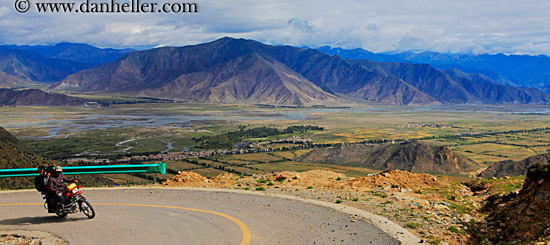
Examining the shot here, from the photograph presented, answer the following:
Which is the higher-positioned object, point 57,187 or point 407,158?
point 57,187

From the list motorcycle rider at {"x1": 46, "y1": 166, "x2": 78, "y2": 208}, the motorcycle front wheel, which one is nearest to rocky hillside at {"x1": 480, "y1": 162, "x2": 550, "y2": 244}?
the motorcycle front wheel

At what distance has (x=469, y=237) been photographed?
13.8 metres

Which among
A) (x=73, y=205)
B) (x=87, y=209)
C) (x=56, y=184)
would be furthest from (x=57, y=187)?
(x=87, y=209)

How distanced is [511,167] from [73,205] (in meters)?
68.2

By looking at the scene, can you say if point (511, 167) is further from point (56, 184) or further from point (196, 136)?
point (196, 136)

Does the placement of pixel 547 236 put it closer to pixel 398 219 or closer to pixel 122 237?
pixel 398 219

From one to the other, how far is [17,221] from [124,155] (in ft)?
327

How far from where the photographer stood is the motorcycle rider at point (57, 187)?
14.0 m

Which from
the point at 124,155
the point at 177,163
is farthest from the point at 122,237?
the point at 124,155

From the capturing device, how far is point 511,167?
68000mm

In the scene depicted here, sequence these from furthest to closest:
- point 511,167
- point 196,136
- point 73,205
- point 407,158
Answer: point 196,136, point 407,158, point 511,167, point 73,205

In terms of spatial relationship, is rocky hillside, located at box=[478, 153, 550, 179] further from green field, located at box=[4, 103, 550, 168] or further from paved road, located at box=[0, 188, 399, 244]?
paved road, located at box=[0, 188, 399, 244]

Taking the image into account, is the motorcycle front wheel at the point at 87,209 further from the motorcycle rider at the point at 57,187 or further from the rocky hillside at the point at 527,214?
the rocky hillside at the point at 527,214

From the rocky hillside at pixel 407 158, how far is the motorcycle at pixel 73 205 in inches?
2643
